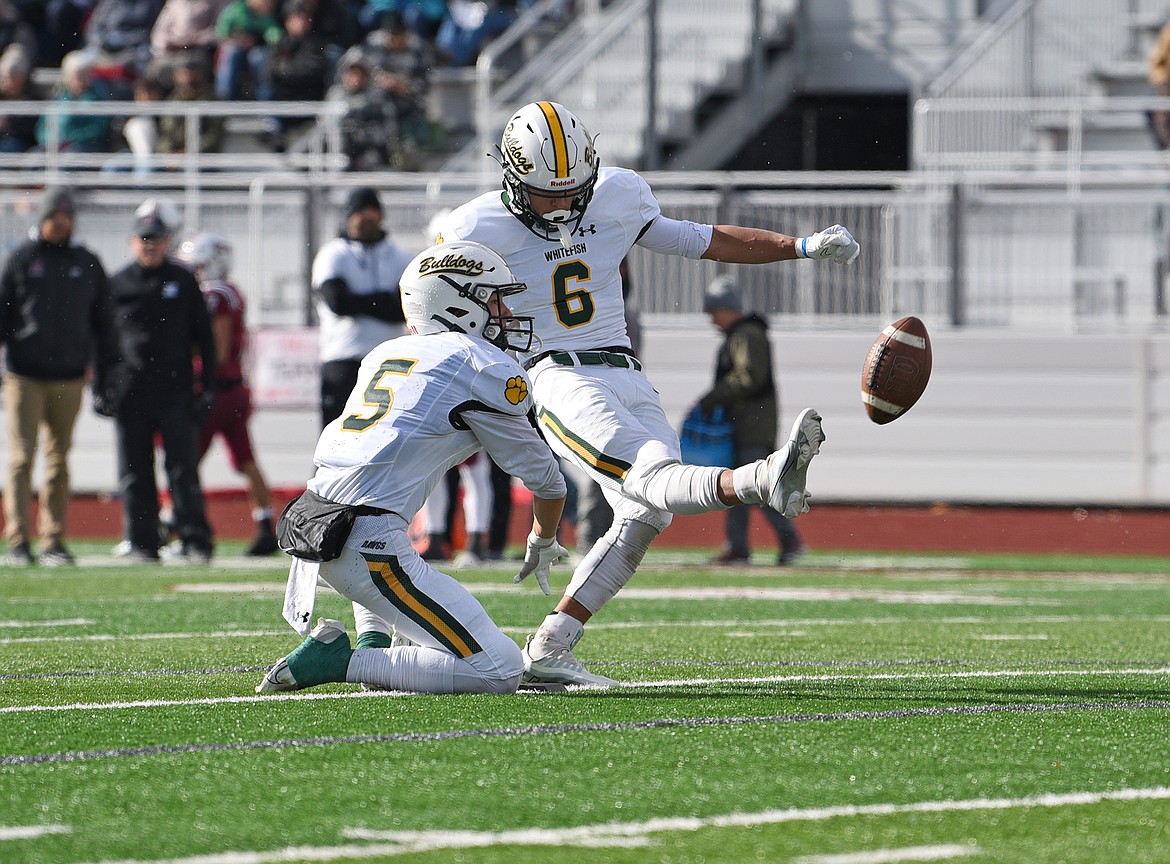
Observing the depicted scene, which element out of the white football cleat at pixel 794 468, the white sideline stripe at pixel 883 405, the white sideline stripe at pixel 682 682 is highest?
the white sideline stripe at pixel 883 405

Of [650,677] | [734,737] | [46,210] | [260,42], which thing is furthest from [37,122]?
[734,737]

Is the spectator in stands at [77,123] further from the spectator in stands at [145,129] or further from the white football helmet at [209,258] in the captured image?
the white football helmet at [209,258]

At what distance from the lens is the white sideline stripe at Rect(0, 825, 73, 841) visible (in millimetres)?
3307

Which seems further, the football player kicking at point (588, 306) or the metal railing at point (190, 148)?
the metal railing at point (190, 148)

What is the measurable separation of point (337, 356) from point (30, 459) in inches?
73.5

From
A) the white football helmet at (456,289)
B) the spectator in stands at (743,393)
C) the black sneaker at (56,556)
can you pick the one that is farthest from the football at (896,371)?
the black sneaker at (56,556)

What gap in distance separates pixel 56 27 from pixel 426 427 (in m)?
16.0

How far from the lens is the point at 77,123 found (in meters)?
16.8

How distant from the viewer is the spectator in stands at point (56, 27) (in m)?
19.8

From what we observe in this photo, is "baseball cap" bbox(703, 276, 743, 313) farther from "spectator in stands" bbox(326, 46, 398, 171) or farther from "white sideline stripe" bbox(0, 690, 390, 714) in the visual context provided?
"white sideline stripe" bbox(0, 690, 390, 714)

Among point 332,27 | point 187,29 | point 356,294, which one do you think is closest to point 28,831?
point 356,294

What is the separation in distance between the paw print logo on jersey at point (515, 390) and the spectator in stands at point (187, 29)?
1372cm

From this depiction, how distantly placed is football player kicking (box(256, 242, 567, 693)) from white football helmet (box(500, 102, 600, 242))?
46 cm

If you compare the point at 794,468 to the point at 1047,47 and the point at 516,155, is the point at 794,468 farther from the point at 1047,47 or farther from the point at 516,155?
the point at 1047,47
